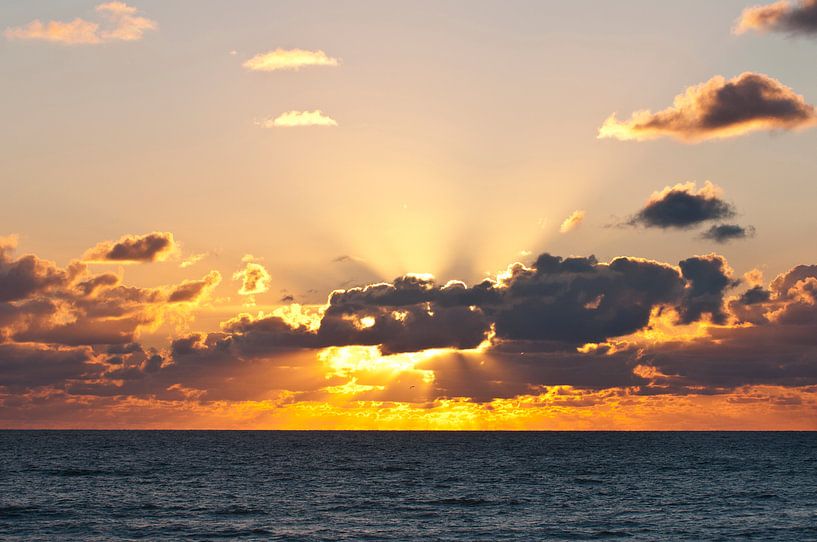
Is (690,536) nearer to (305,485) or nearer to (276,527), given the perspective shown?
(276,527)

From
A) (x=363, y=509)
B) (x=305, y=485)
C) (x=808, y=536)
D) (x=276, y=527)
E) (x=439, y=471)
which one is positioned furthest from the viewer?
(x=439, y=471)

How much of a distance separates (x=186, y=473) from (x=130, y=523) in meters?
74.4

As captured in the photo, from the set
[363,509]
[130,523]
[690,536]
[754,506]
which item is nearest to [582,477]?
[754,506]

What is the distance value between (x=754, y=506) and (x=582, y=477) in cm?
5167

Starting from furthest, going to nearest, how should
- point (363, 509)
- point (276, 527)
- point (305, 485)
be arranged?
point (305, 485)
point (363, 509)
point (276, 527)

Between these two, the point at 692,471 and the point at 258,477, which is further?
the point at 692,471

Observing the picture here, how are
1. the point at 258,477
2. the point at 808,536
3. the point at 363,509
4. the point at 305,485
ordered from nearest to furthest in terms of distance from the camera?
1. the point at 808,536
2. the point at 363,509
3. the point at 305,485
4. the point at 258,477

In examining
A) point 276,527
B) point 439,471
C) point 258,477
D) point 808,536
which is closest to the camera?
point 808,536

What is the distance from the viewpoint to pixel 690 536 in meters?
92.1

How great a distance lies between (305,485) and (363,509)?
116 feet

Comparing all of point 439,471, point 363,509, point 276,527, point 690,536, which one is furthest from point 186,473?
point 690,536

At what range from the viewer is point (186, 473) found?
174m

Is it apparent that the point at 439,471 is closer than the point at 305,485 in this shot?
No

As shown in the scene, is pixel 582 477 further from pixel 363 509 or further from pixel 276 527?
pixel 276 527
